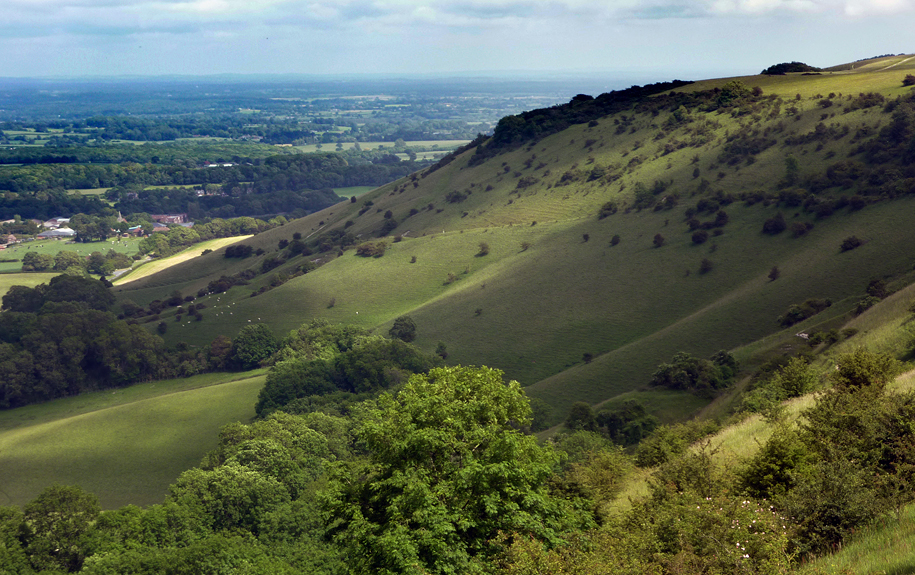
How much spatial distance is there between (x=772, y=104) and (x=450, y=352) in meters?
73.5

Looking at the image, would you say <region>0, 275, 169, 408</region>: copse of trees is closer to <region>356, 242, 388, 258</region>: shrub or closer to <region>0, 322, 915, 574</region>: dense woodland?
<region>356, 242, 388, 258</region>: shrub

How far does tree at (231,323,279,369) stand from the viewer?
102m

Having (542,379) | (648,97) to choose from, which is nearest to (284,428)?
(542,379)

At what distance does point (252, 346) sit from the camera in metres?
103

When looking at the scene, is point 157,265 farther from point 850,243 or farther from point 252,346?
point 850,243

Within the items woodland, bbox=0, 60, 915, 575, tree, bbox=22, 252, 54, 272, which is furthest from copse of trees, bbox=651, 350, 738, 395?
tree, bbox=22, 252, 54, 272

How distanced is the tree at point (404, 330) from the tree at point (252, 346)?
22077 mm

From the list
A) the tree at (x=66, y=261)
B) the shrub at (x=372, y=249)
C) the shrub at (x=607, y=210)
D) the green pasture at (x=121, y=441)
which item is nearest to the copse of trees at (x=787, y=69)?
the shrub at (x=607, y=210)

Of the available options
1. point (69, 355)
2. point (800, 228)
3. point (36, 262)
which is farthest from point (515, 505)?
point (36, 262)

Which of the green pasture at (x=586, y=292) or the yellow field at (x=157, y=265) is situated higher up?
the green pasture at (x=586, y=292)

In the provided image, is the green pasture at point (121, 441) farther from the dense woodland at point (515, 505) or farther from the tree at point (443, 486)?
the tree at point (443, 486)

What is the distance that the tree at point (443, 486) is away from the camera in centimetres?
1950

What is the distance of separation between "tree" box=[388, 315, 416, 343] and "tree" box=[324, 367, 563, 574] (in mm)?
66619

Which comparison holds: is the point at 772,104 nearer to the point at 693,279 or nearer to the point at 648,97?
the point at 648,97
